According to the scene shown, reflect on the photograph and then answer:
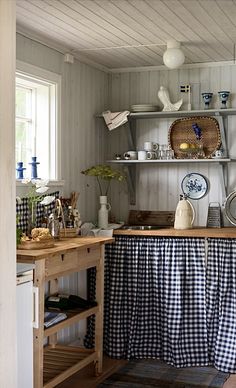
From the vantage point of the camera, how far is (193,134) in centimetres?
482

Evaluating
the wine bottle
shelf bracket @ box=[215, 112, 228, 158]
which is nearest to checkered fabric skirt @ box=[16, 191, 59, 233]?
the wine bottle

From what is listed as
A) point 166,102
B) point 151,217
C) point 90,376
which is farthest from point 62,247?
point 166,102

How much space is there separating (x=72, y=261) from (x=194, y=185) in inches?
63.7

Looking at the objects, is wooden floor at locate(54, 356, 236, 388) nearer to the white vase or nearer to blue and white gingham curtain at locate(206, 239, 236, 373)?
blue and white gingham curtain at locate(206, 239, 236, 373)

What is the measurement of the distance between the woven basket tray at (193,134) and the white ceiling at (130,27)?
1.60ft

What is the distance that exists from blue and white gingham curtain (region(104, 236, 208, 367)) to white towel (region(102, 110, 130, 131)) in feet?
3.15

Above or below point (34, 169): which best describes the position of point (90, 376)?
below

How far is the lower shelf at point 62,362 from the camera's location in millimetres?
3545

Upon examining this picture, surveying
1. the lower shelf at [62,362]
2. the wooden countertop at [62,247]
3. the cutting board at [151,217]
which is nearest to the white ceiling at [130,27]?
the cutting board at [151,217]

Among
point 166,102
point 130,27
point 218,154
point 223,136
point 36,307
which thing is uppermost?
point 130,27

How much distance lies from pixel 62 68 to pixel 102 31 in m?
0.61

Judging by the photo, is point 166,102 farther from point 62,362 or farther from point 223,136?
point 62,362

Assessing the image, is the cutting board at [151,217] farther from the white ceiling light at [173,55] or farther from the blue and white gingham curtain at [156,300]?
the white ceiling light at [173,55]

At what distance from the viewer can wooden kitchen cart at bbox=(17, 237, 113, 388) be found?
126 inches
